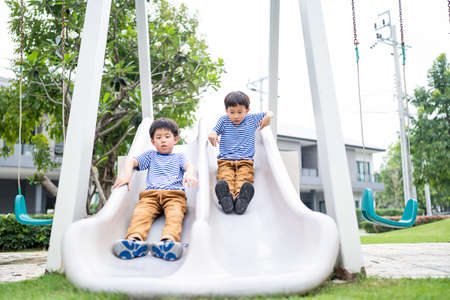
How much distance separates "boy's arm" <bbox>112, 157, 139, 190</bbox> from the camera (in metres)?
3.31

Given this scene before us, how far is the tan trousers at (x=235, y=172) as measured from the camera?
380cm

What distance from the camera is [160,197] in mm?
3281

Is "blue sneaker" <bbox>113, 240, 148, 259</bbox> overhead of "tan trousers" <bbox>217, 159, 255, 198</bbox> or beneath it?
beneath

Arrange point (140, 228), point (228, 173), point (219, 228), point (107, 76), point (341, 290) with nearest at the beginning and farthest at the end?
point (341, 290)
point (140, 228)
point (219, 228)
point (228, 173)
point (107, 76)

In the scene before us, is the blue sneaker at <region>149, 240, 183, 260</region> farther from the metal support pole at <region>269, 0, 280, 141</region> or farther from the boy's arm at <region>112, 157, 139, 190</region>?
the metal support pole at <region>269, 0, 280, 141</region>

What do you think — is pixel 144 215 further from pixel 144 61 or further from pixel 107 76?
pixel 107 76

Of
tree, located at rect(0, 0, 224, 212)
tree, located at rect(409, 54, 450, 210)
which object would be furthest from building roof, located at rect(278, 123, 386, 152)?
tree, located at rect(0, 0, 224, 212)

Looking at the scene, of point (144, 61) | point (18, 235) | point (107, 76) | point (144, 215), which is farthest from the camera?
point (18, 235)

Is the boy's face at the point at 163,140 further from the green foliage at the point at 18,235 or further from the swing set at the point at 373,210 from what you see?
the green foliage at the point at 18,235

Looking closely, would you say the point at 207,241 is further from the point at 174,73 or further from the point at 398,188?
the point at 398,188

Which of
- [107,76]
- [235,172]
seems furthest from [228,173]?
[107,76]

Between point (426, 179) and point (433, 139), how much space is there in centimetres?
160

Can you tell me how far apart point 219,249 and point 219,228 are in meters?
0.34

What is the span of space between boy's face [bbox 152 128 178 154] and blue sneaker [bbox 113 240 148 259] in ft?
3.92
